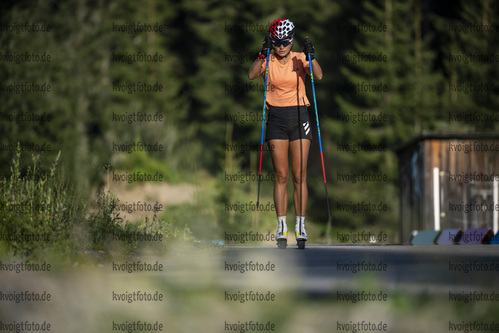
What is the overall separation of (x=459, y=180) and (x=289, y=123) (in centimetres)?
1214

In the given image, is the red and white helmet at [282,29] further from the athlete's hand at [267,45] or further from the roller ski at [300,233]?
the roller ski at [300,233]

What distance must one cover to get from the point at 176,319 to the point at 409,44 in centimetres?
3767

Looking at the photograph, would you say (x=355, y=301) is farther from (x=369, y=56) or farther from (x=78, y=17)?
(x=78, y=17)

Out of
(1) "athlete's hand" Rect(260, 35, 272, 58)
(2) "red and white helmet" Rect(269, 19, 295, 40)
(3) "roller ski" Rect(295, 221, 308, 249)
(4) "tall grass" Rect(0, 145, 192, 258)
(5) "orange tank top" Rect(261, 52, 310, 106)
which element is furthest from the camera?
(3) "roller ski" Rect(295, 221, 308, 249)

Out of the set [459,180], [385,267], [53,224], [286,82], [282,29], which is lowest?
[385,267]

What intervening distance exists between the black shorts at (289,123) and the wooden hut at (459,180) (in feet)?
37.7

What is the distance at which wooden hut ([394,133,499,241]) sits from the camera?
22.4 metres

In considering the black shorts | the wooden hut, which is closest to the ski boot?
the black shorts

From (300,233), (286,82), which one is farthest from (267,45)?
(300,233)

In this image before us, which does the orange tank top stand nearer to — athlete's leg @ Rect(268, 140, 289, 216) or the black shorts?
the black shorts

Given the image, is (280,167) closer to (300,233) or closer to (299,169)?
(299,169)

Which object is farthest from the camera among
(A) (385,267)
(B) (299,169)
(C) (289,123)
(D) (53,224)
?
(B) (299,169)

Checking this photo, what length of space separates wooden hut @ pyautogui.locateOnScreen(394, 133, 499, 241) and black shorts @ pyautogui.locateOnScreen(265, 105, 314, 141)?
11.5 meters

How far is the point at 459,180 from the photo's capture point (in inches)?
889
